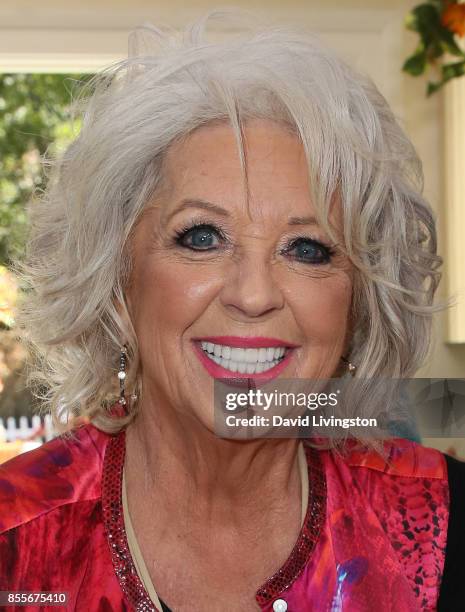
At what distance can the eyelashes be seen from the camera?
1.31 metres

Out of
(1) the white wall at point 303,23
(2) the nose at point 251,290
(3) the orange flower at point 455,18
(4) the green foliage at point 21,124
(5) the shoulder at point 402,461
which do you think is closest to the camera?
(2) the nose at point 251,290

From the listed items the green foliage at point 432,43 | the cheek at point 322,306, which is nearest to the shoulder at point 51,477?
the cheek at point 322,306

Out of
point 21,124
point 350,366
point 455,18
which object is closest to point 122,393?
point 350,366

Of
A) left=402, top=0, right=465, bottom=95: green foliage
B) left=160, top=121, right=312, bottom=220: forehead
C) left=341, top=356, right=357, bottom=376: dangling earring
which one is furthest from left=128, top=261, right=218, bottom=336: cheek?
left=402, top=0, right=465, bottom=95: green foliage

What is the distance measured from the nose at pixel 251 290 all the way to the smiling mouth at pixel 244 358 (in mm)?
58

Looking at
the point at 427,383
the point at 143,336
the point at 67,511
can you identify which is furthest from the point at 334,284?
the point at 67,511

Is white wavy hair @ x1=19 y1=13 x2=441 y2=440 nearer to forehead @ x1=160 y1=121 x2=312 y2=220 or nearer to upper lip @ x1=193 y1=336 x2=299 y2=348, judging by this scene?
forehead @ x1=160 y1=121 x2=312 y2=220

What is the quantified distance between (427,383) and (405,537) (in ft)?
0.89

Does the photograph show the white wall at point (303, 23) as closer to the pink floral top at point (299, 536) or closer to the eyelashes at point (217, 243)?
the pink floral top at point (299, 536)

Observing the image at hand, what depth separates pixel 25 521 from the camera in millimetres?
1350

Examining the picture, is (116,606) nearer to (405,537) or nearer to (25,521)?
(25,521)

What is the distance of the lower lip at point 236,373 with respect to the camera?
4.31ft

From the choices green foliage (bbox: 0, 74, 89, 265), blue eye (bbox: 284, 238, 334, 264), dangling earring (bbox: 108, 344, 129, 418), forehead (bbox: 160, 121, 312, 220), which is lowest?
dangling earring (bbox: 108, 344, 129, 418)

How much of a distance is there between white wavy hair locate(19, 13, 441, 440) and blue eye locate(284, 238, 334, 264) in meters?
0.04
